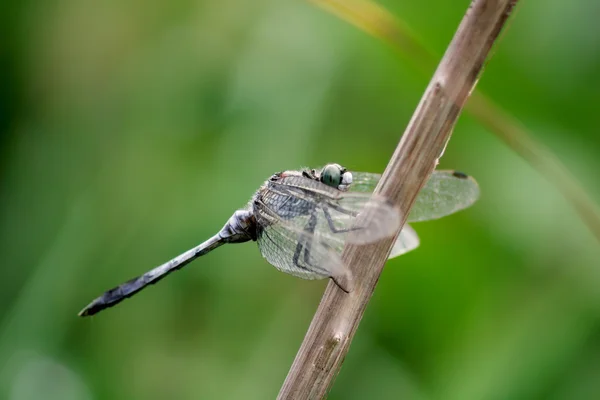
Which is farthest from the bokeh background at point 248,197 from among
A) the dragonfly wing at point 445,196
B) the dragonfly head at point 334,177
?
the dragonfly head at point 334,177

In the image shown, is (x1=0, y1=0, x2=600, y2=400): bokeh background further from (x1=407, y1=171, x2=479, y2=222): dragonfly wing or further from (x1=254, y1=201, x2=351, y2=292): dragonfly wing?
(x1=254, y1=201, x2=351, y2=292): dragonfly wing

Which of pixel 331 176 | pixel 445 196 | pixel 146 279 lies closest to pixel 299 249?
pixel 331 176

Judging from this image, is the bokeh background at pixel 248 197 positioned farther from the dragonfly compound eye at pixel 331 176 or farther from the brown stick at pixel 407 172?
the brown stick at pixel 407 172

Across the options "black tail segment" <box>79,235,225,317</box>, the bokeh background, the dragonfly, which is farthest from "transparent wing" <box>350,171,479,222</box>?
"black tail segment" <box>79,235,225,317</box>

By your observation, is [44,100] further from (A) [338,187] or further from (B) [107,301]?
(A) [338,187]

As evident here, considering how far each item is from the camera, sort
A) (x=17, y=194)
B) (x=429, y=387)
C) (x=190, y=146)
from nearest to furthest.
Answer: (x=429, y=387) < (x=190, y=146) < (x=17, y=194)

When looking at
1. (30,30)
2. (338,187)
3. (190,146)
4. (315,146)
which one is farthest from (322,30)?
(30,30)

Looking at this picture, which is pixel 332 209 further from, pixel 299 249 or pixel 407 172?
pixel 407 172
